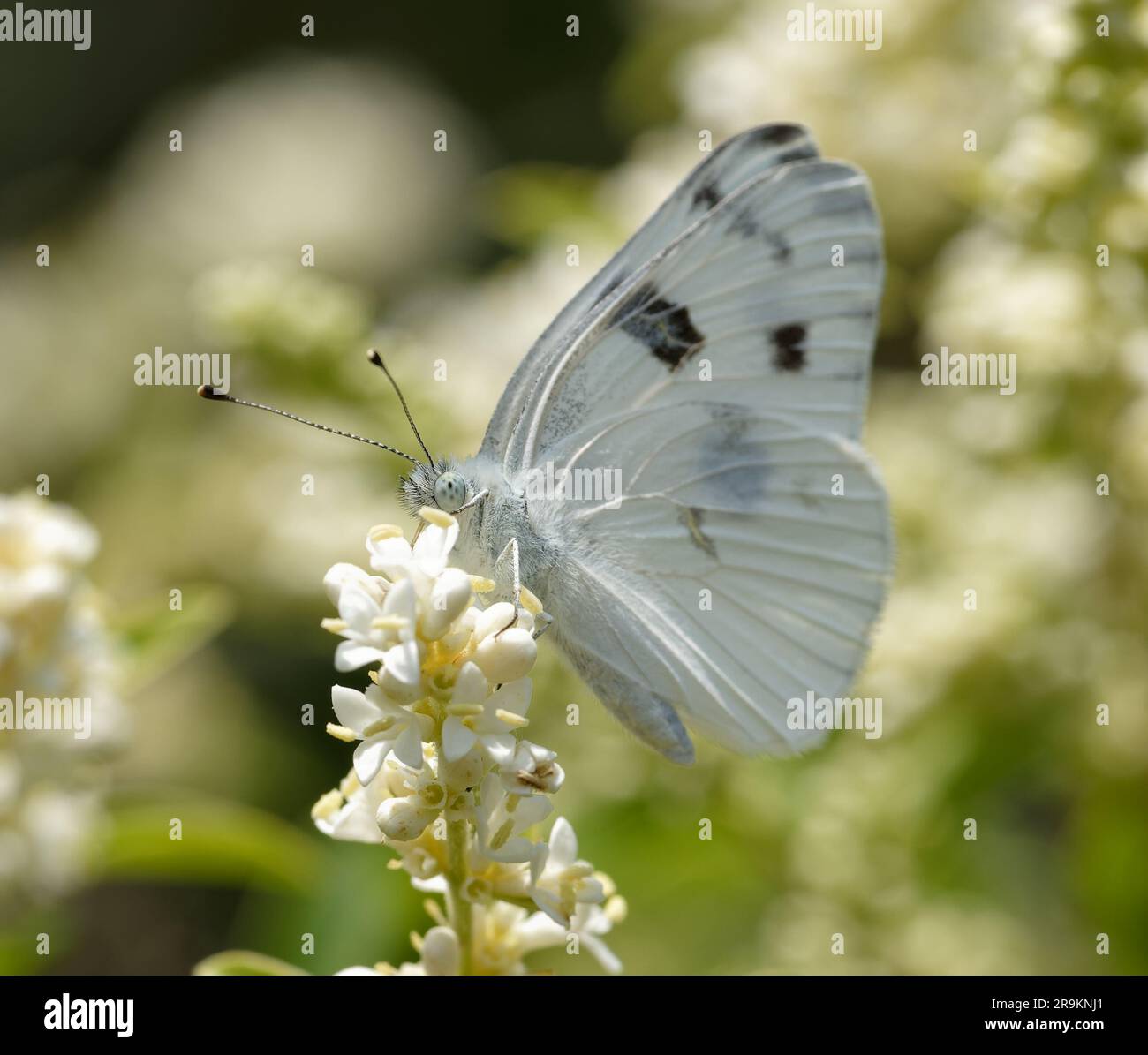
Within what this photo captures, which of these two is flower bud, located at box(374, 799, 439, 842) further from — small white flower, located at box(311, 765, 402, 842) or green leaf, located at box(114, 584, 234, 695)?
green leaf, located at box(114, 584, 234, 695)

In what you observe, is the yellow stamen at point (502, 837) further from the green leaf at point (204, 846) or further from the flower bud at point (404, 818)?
the green leaf at point (204, 846)

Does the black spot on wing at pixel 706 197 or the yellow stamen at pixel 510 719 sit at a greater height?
the black spot on wing at pixel 706 197

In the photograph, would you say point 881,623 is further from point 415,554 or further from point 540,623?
point 415,554

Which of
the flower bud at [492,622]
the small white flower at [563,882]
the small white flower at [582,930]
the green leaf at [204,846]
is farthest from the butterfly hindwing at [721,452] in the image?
the green leaf at [204,846]

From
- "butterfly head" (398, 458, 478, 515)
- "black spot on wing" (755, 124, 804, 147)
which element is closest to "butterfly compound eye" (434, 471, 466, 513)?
"butterfly head" (398, 458, 478, 515)

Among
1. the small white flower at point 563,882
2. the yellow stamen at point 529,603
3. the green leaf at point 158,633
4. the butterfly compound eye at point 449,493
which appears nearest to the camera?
the small white flower at point 563,882

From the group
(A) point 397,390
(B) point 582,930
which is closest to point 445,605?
(B) point 582,930

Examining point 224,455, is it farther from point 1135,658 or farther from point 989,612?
point 1135,658
